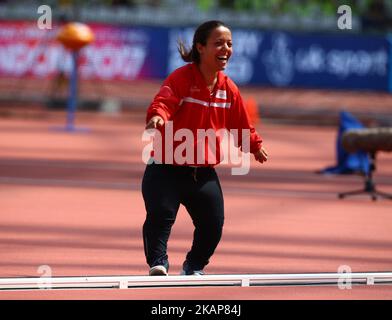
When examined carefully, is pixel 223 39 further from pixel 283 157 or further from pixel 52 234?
pixel 283 157

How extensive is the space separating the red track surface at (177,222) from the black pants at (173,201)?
1.17ft

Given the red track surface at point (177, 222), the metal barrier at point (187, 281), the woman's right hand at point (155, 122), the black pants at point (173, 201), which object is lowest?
the red track surface at point (177, 222)

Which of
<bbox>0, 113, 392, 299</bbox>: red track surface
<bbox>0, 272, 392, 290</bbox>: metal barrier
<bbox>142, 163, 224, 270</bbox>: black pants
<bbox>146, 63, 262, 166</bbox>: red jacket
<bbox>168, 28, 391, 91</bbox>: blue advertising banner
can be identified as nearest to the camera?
<bbox>0, 272, 392, 290</bbox>: metal barrier

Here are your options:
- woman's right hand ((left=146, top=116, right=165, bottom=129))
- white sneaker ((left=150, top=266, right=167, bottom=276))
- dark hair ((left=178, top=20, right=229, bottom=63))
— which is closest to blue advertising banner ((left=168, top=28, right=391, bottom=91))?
dark hair ((left=178, top=20, right=229, bottom=63))

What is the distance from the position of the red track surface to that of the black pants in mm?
355

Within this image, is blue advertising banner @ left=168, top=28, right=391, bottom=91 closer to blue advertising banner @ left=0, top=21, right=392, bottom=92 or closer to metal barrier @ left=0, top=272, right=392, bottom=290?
blue advertising banner @ left=0, top=21, right=392, bottom=92

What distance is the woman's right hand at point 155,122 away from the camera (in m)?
7.88

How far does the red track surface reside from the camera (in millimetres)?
9334

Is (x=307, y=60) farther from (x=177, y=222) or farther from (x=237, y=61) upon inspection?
(x=177, y=222)

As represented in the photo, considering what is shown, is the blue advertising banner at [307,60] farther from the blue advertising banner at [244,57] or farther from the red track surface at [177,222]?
the red track surface at [177,222]

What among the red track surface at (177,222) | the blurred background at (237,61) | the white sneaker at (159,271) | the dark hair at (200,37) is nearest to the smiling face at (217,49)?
A: the dark hair at (200,37)

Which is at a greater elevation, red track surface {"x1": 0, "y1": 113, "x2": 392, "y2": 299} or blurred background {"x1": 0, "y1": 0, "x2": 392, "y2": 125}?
blurred background {"x1": 0, "y1": 0, "x2": 392, "y2": 125}

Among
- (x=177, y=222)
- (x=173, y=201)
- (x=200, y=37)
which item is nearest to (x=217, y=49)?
(x=200, y=37)

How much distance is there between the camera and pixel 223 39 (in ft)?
27.5
